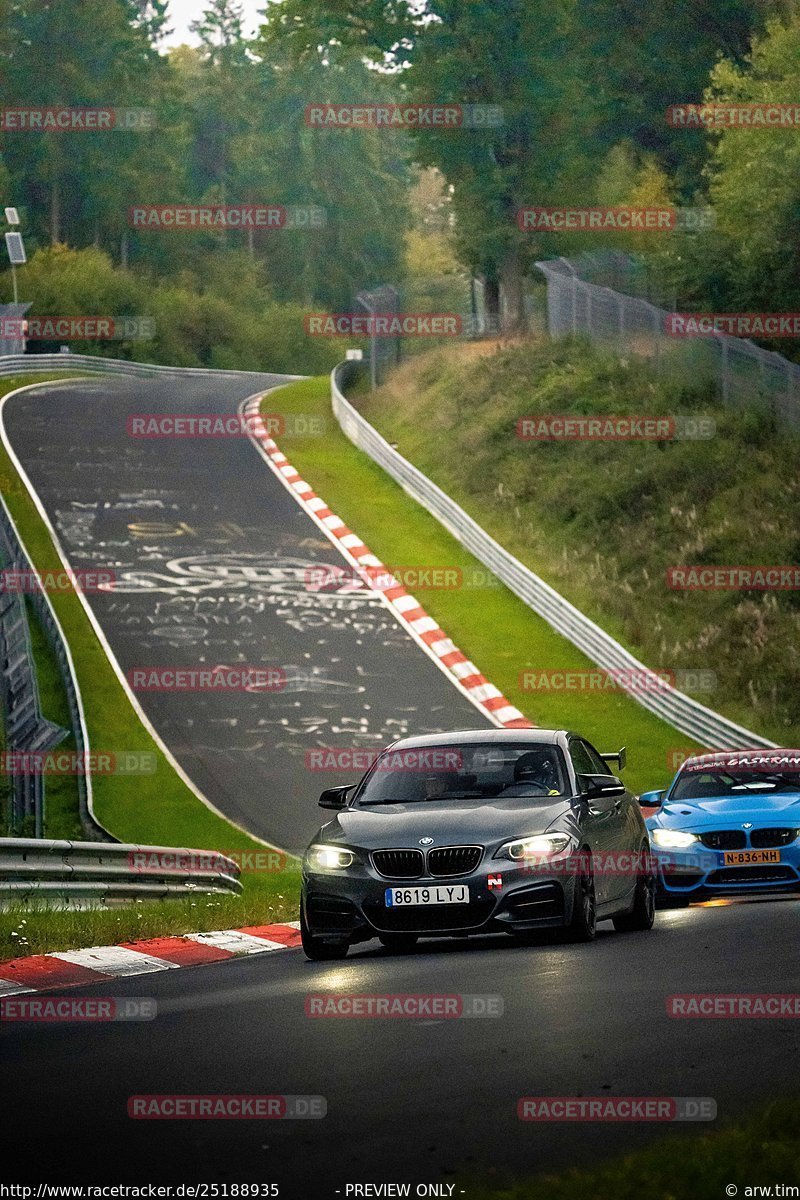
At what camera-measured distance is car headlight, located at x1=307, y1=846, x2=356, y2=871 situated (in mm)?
12539

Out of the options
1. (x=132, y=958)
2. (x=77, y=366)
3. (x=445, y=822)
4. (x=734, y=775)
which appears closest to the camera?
(x=445, y=822)

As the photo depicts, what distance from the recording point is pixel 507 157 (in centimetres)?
6338

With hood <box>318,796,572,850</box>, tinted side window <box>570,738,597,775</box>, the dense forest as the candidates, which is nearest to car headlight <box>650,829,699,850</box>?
tinted side window <box>570,738,597,775</box>

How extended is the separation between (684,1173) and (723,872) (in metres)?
11.0

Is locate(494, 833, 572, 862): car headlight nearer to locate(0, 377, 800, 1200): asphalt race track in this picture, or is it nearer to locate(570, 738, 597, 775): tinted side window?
locate(0, 377, 800, 1200): asphalt race track

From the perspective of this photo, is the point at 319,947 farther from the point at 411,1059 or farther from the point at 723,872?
the point at 723,872

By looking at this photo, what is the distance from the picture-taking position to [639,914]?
13953 mm

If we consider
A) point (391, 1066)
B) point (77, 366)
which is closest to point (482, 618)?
point (391, 1066)

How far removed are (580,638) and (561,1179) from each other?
29722 mm

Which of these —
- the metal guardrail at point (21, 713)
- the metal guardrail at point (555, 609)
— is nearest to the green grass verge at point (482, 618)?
the metal guardrail at point (555, 609)

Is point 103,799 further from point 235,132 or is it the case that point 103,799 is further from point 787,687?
point 235,132

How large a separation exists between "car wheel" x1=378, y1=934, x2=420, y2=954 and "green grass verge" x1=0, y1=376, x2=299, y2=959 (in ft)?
6.17

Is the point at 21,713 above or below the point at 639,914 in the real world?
below

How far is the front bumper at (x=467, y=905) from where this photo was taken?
1233cm
